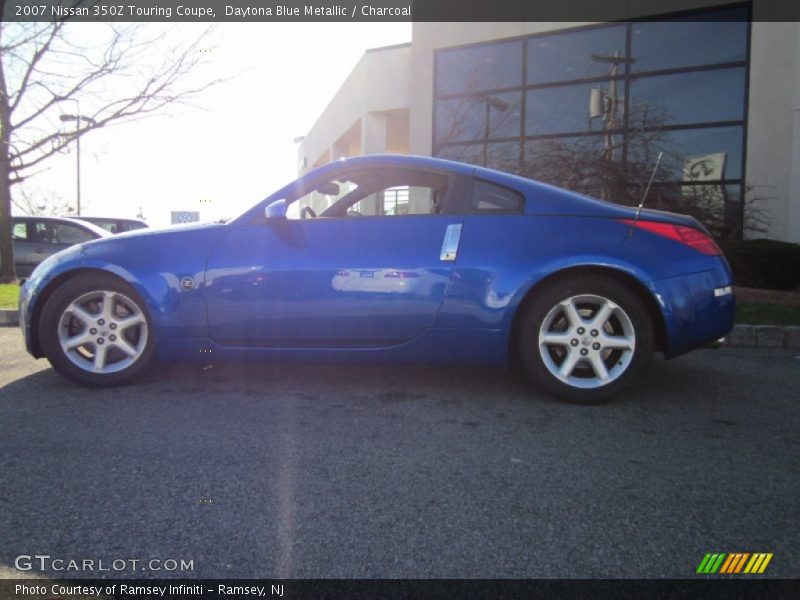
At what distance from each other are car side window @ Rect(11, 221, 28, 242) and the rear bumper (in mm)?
12164

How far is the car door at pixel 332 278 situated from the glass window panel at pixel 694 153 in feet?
28.0

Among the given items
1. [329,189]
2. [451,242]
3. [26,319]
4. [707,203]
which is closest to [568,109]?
[707,203]

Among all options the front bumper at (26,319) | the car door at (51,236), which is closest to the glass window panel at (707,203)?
the front bumper at (26,319)

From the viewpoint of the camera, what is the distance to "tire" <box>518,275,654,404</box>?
309 cm

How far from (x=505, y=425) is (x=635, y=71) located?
10.6m

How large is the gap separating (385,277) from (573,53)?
1042cm

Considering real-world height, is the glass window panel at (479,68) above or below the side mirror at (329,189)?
above

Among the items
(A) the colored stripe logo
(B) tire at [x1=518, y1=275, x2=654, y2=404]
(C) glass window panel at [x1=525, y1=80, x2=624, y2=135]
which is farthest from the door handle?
(C) glass window panel at [x1=525, y1=80, x2=624, y2=135]

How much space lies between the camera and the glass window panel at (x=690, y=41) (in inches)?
403

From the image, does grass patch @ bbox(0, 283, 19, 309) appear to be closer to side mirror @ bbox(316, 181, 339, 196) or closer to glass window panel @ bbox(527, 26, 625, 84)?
side mirror @ bbox(316, 181, 339, 196)

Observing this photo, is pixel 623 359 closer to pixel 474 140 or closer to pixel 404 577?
pixel 404 577

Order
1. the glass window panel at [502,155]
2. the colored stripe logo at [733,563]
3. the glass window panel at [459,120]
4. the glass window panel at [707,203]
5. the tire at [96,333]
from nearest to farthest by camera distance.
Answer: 1. the colored stripe logo at [733,563]
2. the tire at [96,333]
3. the glass window panel at [707,203]
4. the glass window panel at [502,155]
5. the glass window panel at [459,120]

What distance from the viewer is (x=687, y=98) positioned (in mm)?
10625

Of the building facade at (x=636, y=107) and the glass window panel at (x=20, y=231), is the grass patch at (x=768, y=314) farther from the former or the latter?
the glass window panel at (x=20, y=231)
